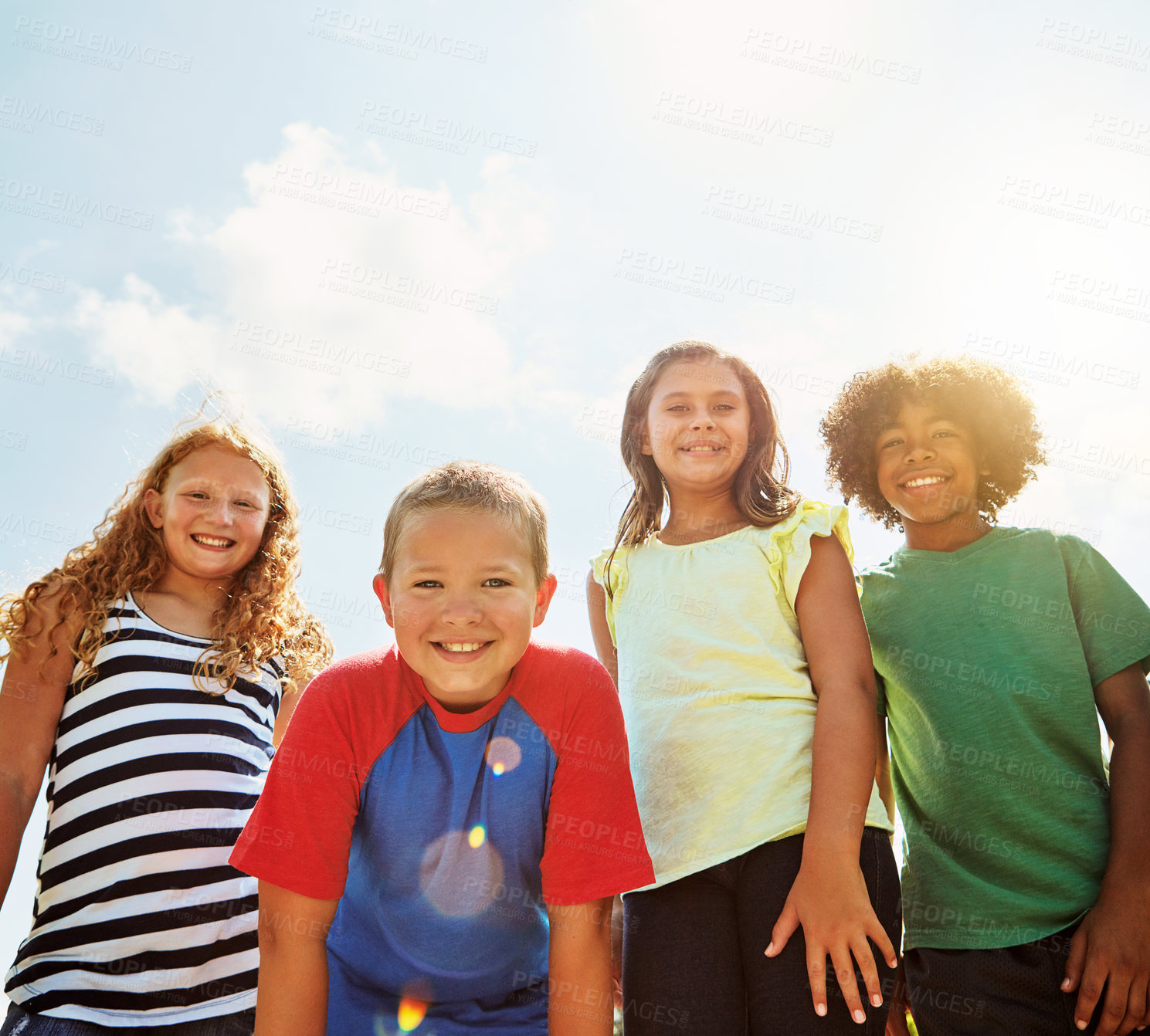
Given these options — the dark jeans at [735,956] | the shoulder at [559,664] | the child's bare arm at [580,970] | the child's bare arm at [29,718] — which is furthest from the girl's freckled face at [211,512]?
the dark jeans at [735,956]

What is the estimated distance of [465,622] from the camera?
6.95 feet

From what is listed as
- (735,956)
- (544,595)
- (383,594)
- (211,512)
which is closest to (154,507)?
(211,512)

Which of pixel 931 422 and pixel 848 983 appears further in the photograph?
pixel 931 422

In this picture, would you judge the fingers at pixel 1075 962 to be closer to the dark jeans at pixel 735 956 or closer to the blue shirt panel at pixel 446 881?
the dark jeans at pixel 735 956

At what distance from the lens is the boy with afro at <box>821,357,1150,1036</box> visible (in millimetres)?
2369

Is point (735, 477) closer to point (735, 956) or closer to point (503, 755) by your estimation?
point (503, 755)

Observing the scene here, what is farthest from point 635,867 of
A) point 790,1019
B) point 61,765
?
point 61,765

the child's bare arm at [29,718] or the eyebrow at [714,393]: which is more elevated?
the eyebrow at [714,393]

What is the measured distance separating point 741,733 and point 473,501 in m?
1.00

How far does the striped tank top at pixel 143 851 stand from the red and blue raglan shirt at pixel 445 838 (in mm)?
627

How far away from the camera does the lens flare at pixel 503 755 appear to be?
2.14 meters

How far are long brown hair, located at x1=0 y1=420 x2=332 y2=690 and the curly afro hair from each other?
253 cm

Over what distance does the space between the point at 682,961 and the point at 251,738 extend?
168 cm

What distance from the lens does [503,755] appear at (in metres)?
2.16
